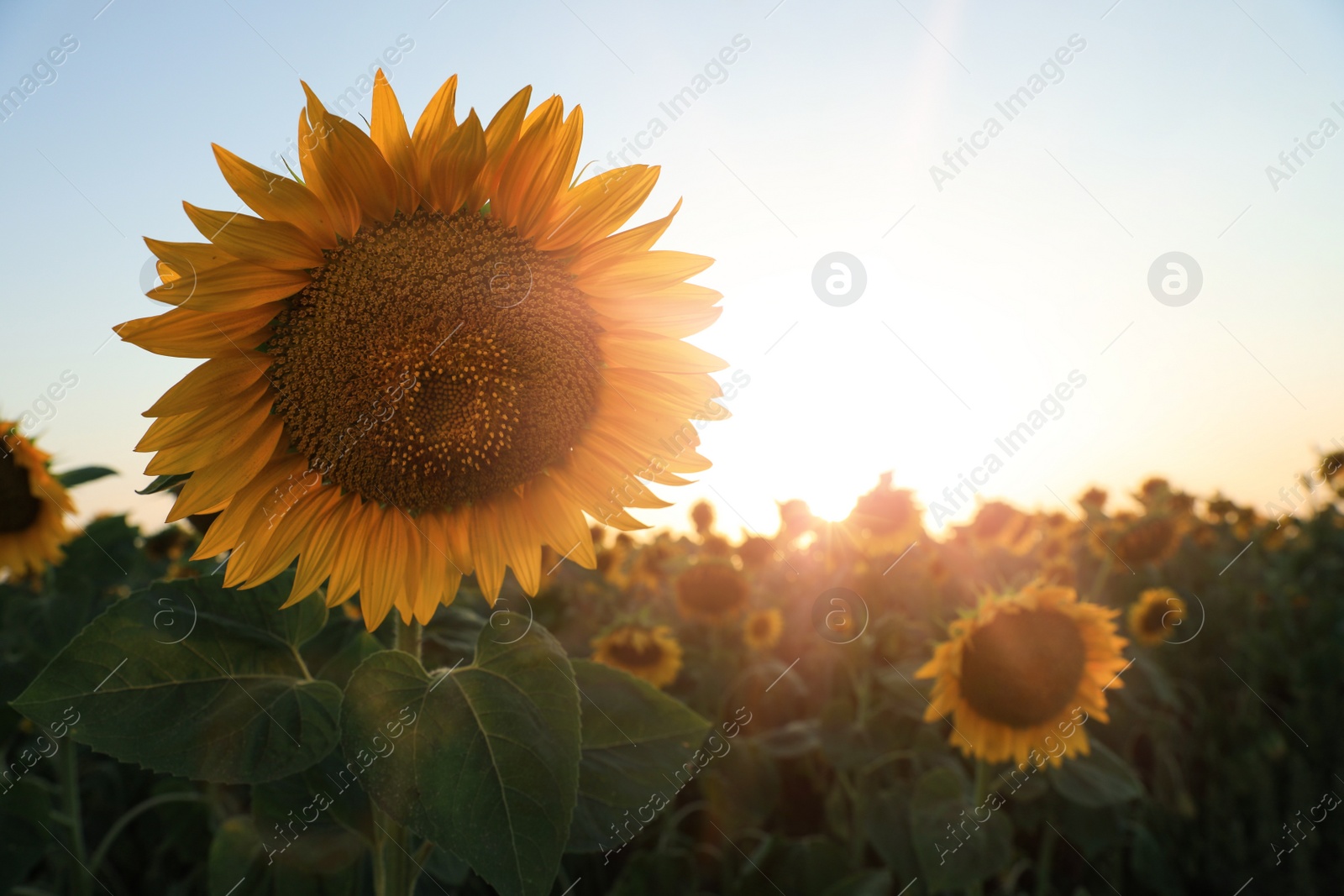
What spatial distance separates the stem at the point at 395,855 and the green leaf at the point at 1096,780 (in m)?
2.76

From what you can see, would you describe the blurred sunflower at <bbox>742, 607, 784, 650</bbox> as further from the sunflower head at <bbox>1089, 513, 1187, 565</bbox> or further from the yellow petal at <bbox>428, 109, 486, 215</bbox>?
the yellow petal at <bbox>428, 109, 486, 215</bbox>

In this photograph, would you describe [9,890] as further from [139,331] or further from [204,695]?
[139,331]

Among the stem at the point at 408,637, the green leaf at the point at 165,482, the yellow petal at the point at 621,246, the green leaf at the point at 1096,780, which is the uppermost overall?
the green leaf at the point at 165,482

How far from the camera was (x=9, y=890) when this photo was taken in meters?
2.40

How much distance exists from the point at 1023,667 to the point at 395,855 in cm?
284

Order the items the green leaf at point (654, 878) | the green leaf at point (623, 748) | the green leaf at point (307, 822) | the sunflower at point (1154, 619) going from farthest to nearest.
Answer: the sunflower at point (1154, 619), the green leaf at point (654, 878), the green leaf at point (307, 822), the green leaf at point (623, 748)

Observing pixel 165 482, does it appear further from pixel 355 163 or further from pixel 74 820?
pixel 74 820

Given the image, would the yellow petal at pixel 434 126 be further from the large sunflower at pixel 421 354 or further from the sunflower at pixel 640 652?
the sunflower at pixel 640 652

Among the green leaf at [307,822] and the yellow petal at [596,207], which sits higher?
the yellow petal at [596,207]

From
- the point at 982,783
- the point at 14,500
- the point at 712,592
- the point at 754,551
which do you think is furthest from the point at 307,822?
the point at 754,551

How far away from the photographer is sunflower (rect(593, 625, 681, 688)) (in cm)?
542

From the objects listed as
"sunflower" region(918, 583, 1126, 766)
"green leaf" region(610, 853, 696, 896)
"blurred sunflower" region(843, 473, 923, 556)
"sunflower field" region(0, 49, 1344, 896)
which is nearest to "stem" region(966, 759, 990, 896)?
"sunflower" region(918, 583, 1126, 766)

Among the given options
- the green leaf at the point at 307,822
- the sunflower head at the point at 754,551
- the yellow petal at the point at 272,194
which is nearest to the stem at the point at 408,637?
the green leaf at the point at 307,822

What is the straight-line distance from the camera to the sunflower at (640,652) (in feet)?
17.8
